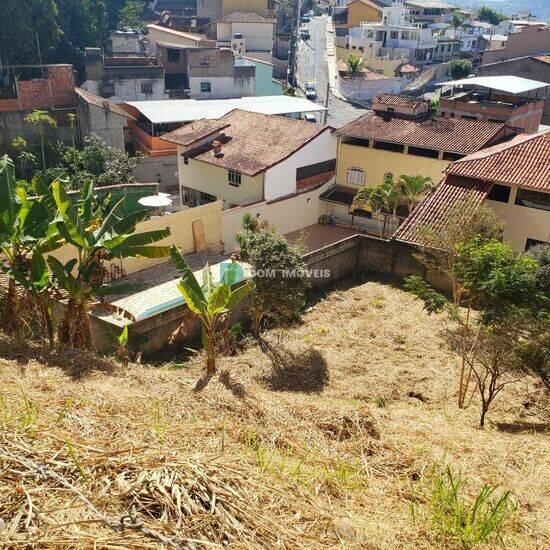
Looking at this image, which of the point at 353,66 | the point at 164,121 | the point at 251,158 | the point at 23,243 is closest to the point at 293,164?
the point at 251,158

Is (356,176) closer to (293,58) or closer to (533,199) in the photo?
(533,199)

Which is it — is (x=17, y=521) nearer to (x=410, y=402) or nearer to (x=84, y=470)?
(x=84, y=470)

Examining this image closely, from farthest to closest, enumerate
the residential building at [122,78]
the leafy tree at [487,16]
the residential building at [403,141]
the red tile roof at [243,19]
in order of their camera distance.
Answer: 1. the leafy tree at [487,16]
2. the red tile roof at [243,19]
3. the residential building at [122,78]
4. the residential building at [403,141]

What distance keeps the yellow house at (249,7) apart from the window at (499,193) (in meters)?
51.5

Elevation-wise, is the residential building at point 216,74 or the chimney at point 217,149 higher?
the residential building at point 216,74

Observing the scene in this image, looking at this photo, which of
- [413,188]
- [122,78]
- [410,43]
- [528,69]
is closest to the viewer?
[413,188]

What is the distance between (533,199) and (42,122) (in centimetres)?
2839

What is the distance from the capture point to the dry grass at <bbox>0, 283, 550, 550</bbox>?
174 inches

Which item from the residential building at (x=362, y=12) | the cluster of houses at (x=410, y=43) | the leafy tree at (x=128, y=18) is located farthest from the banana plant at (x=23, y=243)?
the residential building at (x=362, y=12)

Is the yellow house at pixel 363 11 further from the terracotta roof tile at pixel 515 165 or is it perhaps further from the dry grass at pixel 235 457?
the dry grass at pixel 235 457

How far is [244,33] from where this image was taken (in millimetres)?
57969

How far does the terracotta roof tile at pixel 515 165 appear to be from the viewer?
2031cm

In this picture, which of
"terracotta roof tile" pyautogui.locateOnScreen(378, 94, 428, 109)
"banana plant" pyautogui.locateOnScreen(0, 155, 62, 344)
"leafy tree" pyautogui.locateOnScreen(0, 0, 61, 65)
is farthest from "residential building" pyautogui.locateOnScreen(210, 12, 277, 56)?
"banana plant" pyautogui.locateOnScreen(0, 155, 62, 344)

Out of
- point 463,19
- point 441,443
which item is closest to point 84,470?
point 441,443
